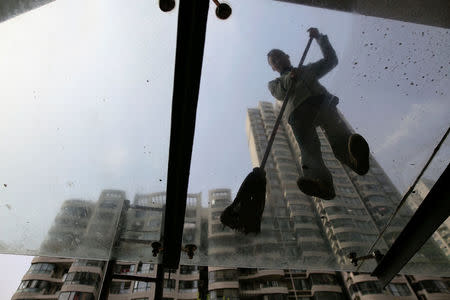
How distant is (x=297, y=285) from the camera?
103 feet

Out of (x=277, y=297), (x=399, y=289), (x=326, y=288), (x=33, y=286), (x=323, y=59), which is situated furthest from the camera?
(x=326, y=288)

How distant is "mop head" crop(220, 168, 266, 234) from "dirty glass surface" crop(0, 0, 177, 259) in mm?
559

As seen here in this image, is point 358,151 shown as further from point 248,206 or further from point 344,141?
point 248,206

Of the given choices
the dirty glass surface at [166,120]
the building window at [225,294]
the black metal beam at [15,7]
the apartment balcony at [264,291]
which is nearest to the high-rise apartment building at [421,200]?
the dirty glass surface at [166,120]

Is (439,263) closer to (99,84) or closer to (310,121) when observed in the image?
(310,121)

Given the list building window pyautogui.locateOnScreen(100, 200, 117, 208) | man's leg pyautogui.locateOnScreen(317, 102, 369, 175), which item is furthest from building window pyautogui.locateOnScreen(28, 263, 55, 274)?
man's leg pyautogui.locateOnScreen(317, 102, 369, 175)

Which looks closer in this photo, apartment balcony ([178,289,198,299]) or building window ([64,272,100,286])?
building window ([64,272,100,286])

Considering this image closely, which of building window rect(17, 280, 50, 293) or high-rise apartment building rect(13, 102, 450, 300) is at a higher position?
building window rect(17, 280, 50, 293)

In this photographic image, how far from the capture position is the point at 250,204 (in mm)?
1897

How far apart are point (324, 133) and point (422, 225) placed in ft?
2.72

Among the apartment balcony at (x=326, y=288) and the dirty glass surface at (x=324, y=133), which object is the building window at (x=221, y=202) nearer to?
the dirty glass surface at (x=324, y=133)

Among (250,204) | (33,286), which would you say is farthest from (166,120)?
(33,286)

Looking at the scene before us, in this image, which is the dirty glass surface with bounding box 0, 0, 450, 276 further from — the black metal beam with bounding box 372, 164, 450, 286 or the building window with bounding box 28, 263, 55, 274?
the building window with bounding box 28, 263, 55, 274

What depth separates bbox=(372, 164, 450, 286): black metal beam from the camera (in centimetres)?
151
